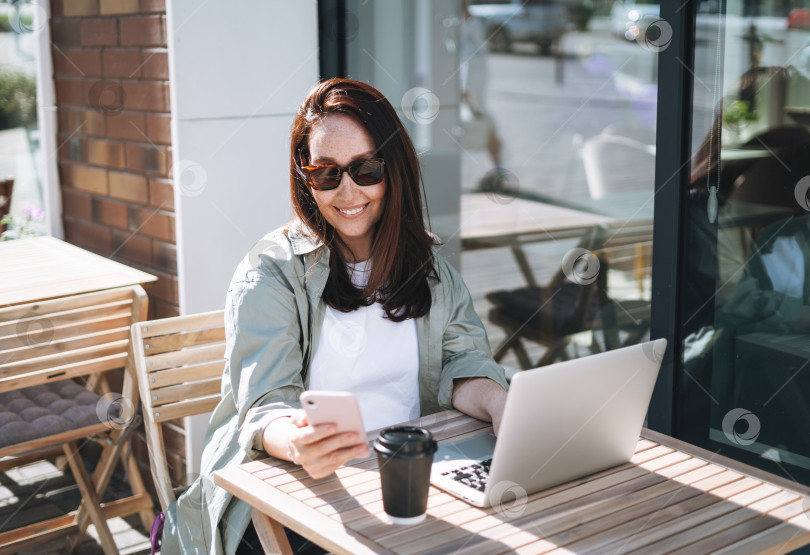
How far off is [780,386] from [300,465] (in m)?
1.33

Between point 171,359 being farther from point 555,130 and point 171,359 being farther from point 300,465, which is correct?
point 555,130

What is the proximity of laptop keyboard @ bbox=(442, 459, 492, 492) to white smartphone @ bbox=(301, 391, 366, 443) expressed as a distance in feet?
0.98

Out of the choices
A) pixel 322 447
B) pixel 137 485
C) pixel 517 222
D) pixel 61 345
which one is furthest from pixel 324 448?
pixel 517 222

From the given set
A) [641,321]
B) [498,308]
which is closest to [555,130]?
[498,308]

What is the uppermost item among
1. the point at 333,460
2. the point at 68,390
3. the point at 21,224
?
the point at 333,460

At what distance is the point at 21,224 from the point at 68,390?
1249 millimetres

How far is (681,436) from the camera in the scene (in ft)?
8.42

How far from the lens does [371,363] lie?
227 cm

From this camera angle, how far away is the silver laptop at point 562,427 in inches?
61.9

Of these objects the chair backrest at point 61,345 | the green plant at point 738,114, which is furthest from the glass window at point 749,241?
the chair backrest at point 61,345

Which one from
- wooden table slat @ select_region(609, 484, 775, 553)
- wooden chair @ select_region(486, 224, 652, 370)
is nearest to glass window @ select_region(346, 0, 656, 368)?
wooden chair @ select_region(486, 224, 652, 370)

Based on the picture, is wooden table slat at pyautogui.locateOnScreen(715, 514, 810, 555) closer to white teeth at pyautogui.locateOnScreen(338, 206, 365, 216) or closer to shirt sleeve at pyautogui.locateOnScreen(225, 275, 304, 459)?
shirt sleeve at pyautogui.locateOnScreen(225, 275, 304, 459)

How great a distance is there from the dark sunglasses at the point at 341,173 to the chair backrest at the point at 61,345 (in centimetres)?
107

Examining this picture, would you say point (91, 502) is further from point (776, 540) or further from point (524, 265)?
point (524, 265)
